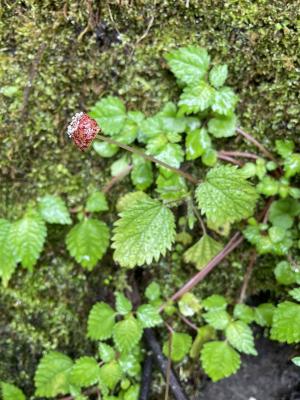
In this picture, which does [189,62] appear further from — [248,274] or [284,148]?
[248,274]

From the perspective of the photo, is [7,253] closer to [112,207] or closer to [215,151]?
[112,207]

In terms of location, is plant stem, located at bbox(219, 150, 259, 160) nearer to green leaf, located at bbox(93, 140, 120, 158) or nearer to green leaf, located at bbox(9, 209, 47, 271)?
green leaf, located at bbox(93, 140, 120, 158)

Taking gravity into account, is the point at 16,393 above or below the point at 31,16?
below

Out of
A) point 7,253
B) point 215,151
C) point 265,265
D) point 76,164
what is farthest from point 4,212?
point 265,265

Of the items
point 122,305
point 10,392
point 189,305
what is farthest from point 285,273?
point 10,392

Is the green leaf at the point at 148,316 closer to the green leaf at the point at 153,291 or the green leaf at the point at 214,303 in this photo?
the green leaf at the point at 153,291

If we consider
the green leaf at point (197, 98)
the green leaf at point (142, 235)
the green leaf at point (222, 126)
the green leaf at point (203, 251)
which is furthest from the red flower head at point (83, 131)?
the green leaf at point (203, 251)

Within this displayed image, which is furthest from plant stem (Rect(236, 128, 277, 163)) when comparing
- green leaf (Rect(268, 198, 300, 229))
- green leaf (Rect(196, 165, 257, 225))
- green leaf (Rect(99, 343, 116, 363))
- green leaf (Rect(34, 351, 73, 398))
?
green leaf (Rect(34, 351, 73, 398))
